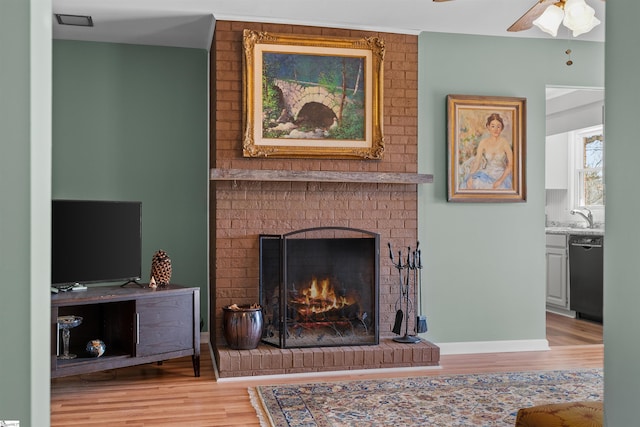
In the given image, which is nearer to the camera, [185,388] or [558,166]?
[185,388]

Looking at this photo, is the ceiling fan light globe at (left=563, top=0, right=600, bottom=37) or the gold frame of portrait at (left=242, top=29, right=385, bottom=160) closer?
the ceiling fan light globe at (left=563, top=0, right=600, bottom=37)

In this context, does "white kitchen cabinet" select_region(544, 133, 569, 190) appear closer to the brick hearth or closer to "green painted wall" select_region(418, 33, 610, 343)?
"green painted wall" select_region(418, 33, 610, 343)

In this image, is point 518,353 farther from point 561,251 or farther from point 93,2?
point 93,2

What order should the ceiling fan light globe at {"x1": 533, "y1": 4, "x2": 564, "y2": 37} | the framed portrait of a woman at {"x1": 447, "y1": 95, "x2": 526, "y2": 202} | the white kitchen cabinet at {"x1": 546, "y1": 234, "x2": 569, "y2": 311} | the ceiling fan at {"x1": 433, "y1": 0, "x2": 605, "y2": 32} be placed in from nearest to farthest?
the ceiling fan light globe at {"x1": 533, "y1": 4, "x2": 564, "y2": 37} < the ceiling fan at {"x1": 433, "y1": 0, "x2": 605, "y2": 32} < the framed portrait of a woman at {"x1": 447, "y1": 95, "x2": 526, "y2": 202} < the white kitchen cabinet at {"x1": 546, "y1": 234, "x2": 569, "y2": 311}

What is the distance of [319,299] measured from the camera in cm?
461

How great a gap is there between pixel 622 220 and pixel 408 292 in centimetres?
391

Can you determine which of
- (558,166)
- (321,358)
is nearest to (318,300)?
(321,358)

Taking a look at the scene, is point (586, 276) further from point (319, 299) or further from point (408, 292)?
point (319, 299)

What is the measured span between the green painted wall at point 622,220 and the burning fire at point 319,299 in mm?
3668

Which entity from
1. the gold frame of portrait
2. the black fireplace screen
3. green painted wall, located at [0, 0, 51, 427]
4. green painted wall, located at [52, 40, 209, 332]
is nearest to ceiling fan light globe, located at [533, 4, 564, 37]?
the gold frame of portrait

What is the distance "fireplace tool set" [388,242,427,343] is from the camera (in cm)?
464

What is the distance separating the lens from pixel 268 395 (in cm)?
371

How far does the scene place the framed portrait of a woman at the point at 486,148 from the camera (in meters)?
4.91

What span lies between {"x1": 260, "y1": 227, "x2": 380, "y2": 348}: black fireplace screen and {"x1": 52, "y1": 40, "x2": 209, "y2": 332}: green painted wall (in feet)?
3.15
